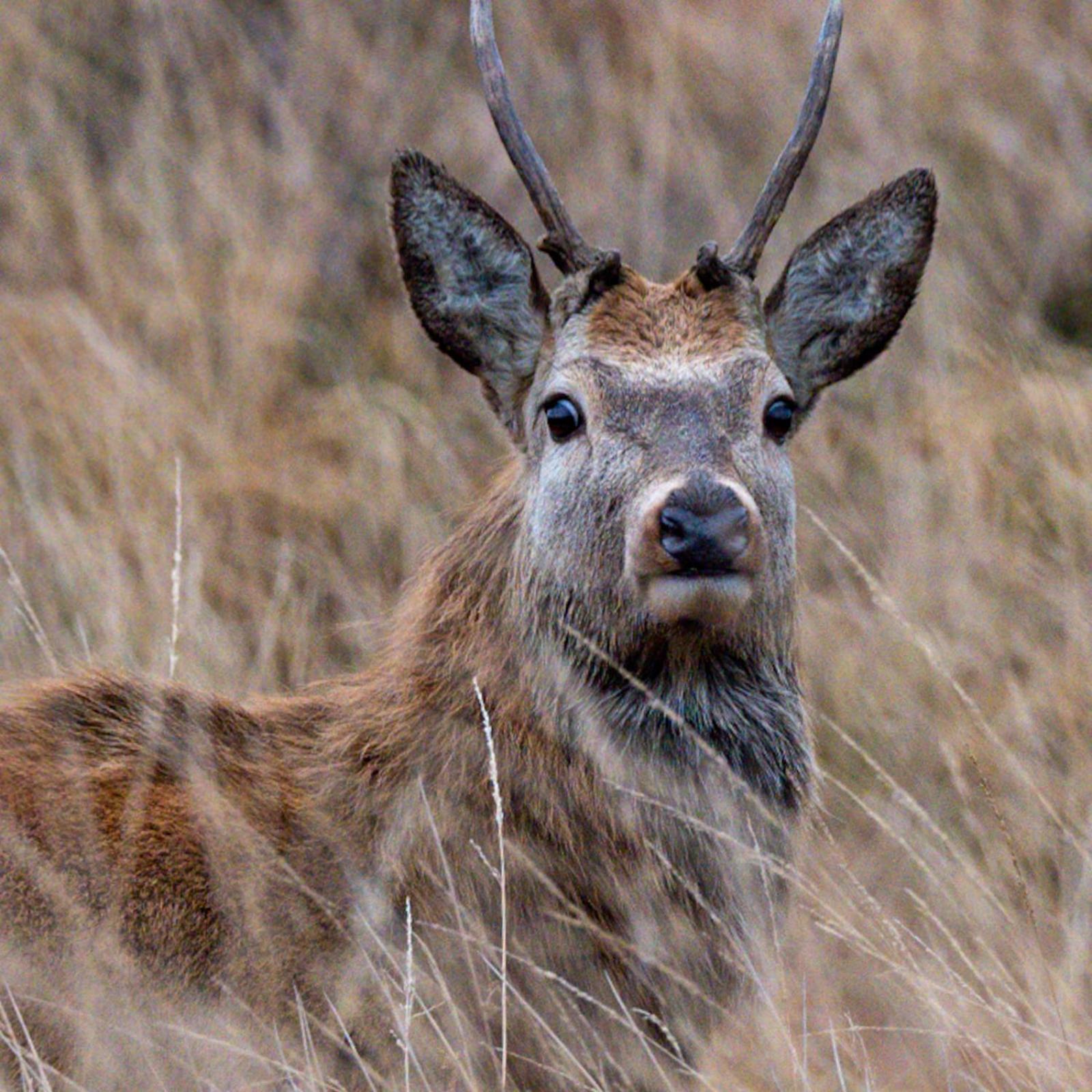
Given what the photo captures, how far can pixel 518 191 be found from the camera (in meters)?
9.12

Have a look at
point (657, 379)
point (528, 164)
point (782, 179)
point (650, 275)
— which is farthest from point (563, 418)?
point (650, 275)

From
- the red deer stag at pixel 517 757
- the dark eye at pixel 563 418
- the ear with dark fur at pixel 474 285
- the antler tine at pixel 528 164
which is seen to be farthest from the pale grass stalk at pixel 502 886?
the antler tine at pixel 528 164

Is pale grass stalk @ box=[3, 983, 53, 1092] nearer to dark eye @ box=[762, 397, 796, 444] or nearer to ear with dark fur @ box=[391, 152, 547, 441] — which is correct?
ear with dark fur @ box=[391, 152, 547, 441]

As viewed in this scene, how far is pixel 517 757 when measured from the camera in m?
4.33

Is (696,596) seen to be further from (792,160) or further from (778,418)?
(792,160)

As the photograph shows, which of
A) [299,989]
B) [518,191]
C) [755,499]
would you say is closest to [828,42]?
[755,499]

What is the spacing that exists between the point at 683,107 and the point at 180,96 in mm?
2324

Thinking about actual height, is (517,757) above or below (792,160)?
below

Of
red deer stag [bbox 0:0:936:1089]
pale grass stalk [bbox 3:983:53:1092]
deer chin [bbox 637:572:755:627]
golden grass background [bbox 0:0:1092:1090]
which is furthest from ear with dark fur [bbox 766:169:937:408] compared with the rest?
pale grass stalk [bbox 3:983:53:1092]

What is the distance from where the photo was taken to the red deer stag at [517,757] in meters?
3.98

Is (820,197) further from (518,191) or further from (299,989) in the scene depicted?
(299,989)

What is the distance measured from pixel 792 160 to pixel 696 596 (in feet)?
3.82

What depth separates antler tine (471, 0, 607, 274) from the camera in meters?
4.65

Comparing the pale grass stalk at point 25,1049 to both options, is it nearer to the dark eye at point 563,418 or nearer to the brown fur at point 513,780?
the brown fur at point 513,780
